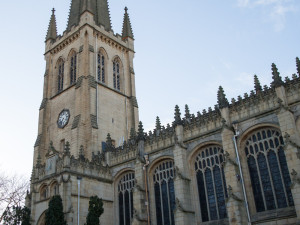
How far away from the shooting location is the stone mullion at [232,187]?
22312mm

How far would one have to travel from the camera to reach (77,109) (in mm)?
38125

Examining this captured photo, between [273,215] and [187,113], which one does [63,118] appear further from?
[273,215]

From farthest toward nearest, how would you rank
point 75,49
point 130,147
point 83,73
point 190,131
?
point 75,49
point 83,73
point 130,147
point 190,131

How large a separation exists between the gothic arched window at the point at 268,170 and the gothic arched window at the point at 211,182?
2394 millimetres

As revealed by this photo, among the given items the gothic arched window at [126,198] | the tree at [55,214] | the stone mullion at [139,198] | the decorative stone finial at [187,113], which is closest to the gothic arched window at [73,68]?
the gothic arched window at [126,198]

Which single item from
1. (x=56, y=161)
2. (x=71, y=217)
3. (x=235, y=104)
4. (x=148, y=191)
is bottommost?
(x=71, y=217)

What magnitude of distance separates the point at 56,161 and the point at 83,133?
6.91 metres

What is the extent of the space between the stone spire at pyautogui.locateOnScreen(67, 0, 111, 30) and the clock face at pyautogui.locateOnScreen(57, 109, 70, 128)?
42.0ft

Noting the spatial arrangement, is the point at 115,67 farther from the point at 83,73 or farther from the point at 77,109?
the point at 77,109

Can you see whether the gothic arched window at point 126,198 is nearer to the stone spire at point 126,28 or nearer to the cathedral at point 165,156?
the cathedral at point 165,156

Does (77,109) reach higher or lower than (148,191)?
higher

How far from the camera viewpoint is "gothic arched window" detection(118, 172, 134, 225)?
30.9 metres

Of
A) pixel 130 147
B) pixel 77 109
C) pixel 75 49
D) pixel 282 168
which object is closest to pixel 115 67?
pixel 75 49

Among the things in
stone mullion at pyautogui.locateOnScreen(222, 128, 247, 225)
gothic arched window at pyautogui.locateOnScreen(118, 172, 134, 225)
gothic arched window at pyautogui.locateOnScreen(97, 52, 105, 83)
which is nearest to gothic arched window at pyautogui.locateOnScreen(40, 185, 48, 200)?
gothic arched window at pyautogui.locateOnScreen(118, 172, 134, 225)
